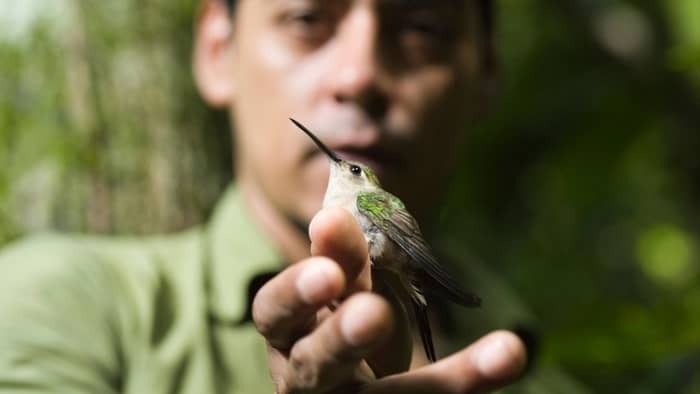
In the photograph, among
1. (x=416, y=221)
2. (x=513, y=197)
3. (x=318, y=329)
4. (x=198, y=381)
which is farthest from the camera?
(x=513, y=197)

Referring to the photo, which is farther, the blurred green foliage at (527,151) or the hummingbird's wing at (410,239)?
the blurred green foliage at (527,151)

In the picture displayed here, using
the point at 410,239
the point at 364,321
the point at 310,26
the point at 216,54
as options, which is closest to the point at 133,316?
the point at 216,54

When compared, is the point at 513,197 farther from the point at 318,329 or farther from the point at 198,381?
the point at 318,329

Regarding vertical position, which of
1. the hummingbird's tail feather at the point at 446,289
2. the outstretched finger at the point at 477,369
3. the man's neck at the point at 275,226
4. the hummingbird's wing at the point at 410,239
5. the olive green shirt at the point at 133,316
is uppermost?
the hummingbird's wing at the point at 410,239

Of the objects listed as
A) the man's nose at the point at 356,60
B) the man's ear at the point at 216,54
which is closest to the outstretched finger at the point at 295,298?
the man's nose at the point at 356,60

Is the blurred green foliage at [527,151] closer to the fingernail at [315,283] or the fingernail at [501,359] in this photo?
the fingernail at [501,359]

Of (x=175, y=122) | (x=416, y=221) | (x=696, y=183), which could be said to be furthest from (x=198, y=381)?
(x=696, y=183)
